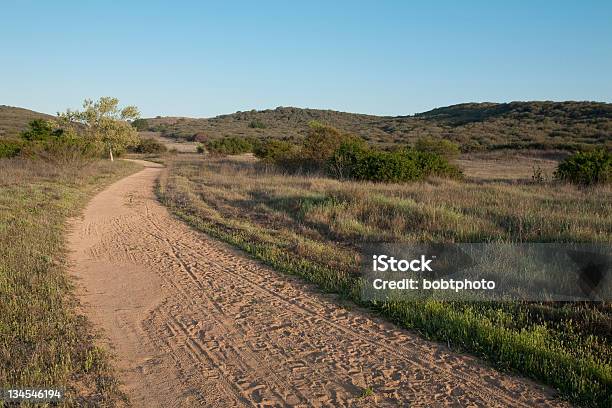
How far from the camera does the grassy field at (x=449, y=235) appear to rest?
4.38 m

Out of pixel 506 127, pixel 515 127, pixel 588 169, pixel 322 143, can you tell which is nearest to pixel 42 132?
pixel 322 143

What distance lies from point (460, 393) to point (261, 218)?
9.11 m

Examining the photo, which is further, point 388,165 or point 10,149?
point 10,149

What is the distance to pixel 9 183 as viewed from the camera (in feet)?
59.6

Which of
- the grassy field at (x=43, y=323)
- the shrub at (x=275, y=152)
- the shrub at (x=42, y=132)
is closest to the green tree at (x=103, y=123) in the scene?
the shrub at (x=42, y=132)

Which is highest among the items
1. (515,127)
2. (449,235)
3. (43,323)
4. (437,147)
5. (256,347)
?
(515,127)

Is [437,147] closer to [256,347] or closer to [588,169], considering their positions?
[588,169]

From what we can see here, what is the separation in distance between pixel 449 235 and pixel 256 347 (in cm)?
542

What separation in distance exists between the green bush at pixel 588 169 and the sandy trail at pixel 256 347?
15295 mm

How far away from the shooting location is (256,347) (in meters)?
4.68

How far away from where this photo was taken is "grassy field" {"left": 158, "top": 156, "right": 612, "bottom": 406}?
4.38 meters

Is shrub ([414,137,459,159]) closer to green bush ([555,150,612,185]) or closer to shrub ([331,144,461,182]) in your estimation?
shrub ([331,144,461,182])

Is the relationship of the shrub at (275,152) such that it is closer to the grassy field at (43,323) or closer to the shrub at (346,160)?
the shrub at (346,160)

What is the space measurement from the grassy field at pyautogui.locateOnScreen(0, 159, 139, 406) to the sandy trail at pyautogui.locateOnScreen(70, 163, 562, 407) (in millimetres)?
257
